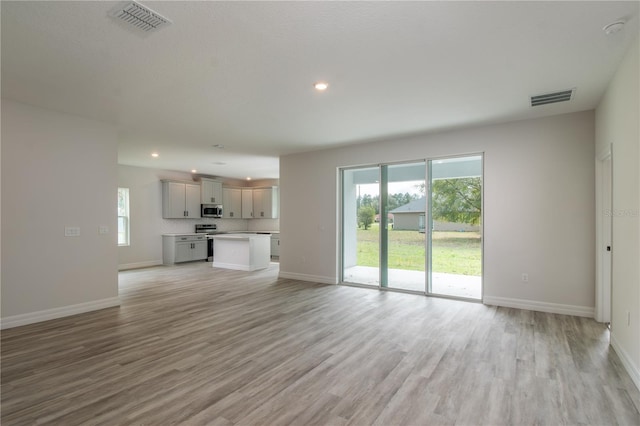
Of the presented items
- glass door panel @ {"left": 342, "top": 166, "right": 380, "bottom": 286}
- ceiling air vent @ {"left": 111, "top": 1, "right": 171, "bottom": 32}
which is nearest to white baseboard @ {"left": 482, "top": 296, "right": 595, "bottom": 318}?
glass door panel @ {"left": 342, "top": 166, "right": 380, "bottom": 286}

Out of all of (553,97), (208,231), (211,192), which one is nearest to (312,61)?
(553,97)

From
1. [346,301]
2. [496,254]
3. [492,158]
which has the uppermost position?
[492,158]

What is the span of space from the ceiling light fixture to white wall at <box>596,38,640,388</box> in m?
0.25

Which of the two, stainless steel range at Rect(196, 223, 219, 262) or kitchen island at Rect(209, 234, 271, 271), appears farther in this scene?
stainless steel range at Rect(196, 223, 219, 262)

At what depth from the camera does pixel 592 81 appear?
3.38m

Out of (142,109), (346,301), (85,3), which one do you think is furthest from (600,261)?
(142,109)

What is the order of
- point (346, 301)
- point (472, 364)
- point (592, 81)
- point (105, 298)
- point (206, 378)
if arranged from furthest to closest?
1. point (346, 301)
2. point (105, 298)
3. point (592, 81)
4. point (472, 364)
5. point (206, 378)

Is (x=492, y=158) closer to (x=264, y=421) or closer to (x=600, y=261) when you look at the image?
(x=600, y=261)

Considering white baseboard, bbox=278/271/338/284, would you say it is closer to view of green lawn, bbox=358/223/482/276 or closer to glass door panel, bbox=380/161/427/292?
view of green lawn, bbox=358/223/482/276

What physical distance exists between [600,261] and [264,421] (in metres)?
4.48

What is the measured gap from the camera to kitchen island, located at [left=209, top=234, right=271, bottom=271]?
8.19 metres

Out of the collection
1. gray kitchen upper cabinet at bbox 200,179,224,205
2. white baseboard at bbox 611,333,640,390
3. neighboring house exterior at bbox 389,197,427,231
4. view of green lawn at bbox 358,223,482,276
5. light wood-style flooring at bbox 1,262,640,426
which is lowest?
light wood-style flooring at bbox 1,262,640,426

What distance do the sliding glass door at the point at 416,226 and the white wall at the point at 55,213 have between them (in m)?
A: 4.15

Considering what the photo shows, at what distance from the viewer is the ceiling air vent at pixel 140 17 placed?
86.8 inches
